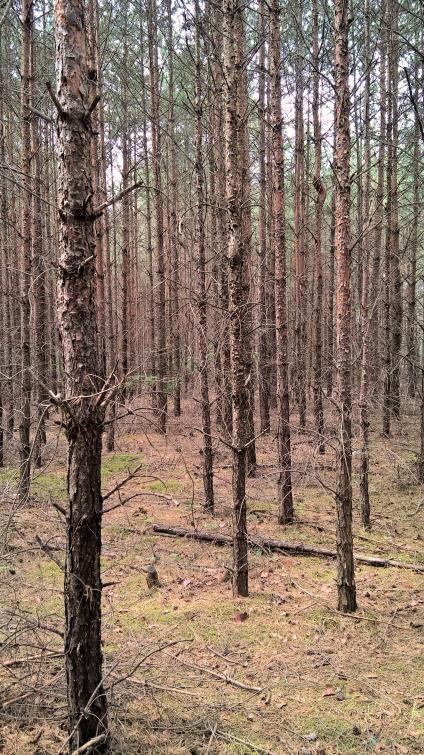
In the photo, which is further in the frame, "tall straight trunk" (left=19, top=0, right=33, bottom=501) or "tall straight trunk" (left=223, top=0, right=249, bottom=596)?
"tall straight trunk" (left=19, top=0, right=33, bottom=501)

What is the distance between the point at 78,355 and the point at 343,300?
3229 mm

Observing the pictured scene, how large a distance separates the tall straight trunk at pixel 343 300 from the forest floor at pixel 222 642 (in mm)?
323

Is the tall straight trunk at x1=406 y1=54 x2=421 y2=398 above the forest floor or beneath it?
above

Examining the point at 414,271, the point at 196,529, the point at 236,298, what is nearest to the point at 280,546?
the point at 196,529

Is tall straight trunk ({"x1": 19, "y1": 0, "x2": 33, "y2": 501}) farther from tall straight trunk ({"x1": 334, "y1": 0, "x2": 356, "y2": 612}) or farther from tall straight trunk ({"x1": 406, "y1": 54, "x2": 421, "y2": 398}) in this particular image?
tall straight trunk ({"x1": 406, "y1": 54, "x2": 421, "y2": 398})

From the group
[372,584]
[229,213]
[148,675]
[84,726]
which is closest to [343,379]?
[229,213]

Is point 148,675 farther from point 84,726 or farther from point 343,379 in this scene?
point 343,379

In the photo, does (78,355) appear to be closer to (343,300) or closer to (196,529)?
(343,300)

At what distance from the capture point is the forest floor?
3395 millimetres

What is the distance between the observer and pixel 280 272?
7914mm

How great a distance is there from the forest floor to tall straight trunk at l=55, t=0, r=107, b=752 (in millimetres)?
191

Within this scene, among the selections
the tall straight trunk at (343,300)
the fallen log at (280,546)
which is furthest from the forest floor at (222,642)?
the tall straight trunk at (343,300)

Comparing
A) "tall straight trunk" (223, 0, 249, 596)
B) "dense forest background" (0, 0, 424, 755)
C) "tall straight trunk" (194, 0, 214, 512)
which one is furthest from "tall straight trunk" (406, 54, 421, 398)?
"tall straight trunk" (194, 0, 214, 512)

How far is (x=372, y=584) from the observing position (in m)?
6.00
